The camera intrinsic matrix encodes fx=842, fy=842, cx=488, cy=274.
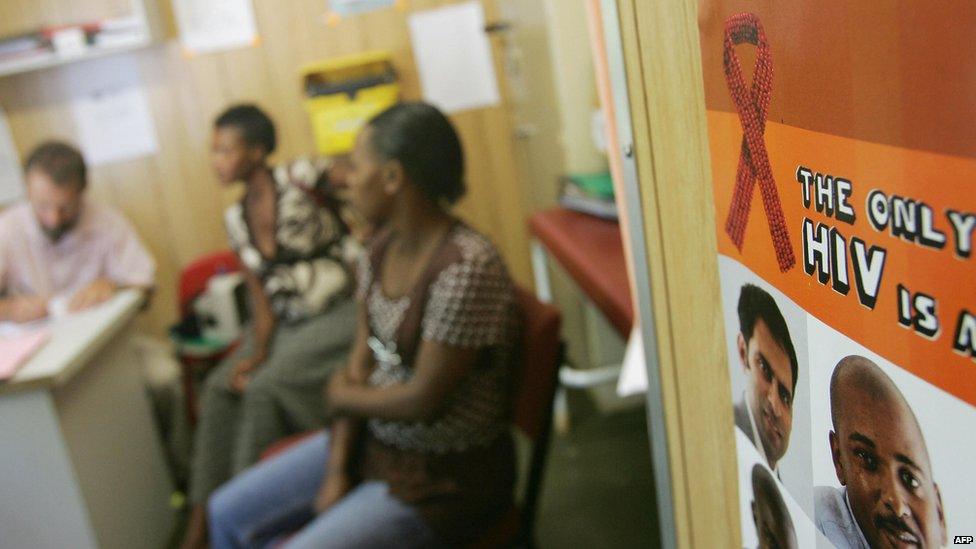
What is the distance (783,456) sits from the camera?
500 mm

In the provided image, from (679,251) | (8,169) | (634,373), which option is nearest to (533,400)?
(634,373)

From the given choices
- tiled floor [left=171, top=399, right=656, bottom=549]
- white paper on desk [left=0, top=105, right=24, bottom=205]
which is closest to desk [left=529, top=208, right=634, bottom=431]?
tiled floor [left=171, top=399, right=656, bottom=549]

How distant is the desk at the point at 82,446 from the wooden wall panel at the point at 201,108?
740 mm

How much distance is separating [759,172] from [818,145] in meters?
0.07

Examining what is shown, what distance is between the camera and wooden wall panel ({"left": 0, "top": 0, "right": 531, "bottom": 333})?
3.09 m

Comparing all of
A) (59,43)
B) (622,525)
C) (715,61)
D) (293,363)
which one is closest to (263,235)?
(293,363)

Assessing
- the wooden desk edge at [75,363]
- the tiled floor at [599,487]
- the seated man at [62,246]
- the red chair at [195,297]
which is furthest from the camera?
the red chair at [195,297]

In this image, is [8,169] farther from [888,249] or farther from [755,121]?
[888,249]

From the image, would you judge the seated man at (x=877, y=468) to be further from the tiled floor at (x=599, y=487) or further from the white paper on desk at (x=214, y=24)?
the white paper on desk at (x=214, y=24)

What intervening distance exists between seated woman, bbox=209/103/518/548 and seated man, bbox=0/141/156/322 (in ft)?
3.77

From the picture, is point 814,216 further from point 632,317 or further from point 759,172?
point 632,317

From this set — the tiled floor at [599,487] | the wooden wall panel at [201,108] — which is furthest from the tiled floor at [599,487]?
the wooden wall panel at [201,108]

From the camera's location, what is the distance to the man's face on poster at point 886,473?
1.17ft

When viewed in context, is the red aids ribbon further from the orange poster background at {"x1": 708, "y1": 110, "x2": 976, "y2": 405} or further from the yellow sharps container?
the yellow sharps container
